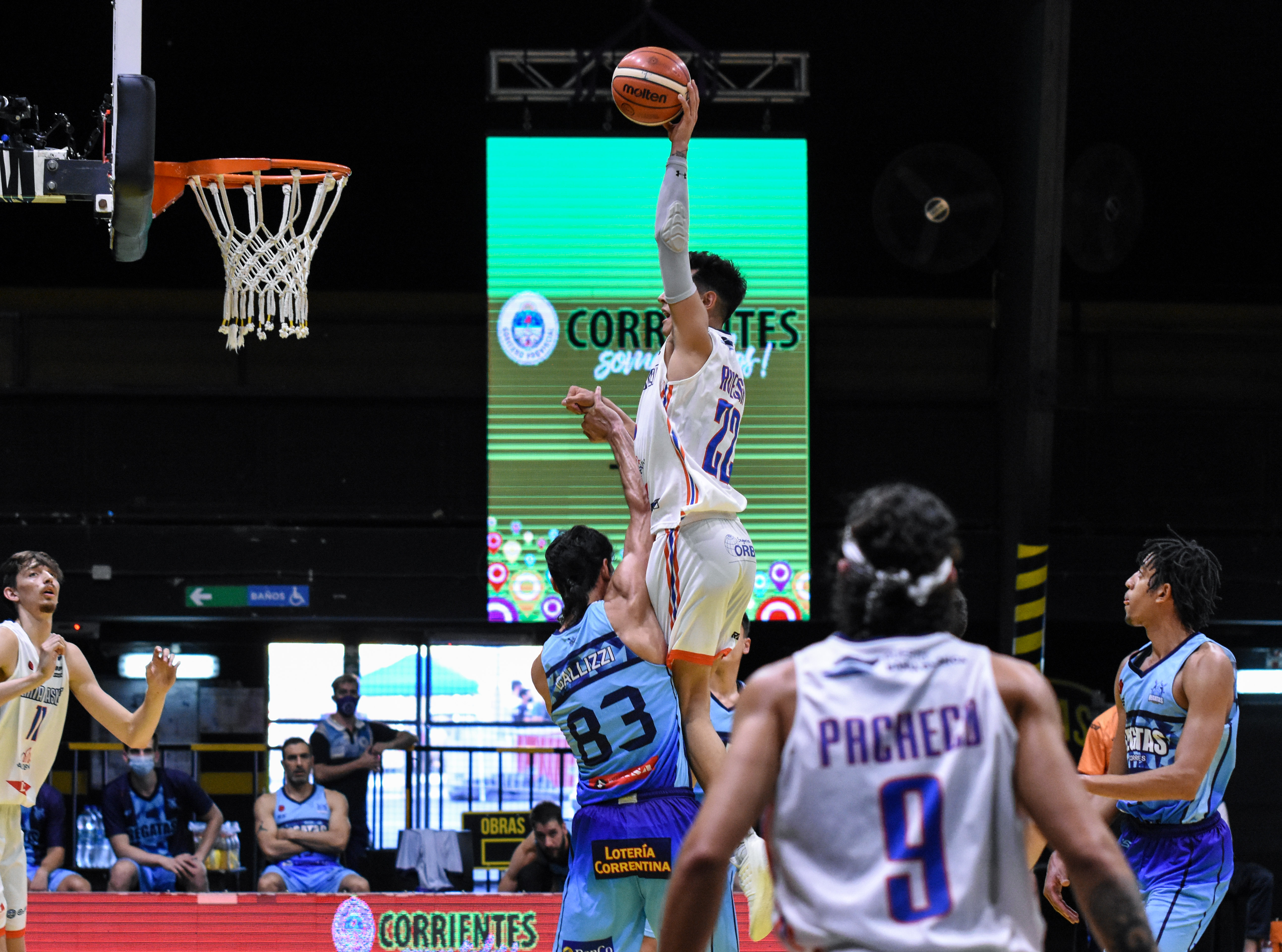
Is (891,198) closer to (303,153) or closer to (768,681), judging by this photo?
(303,153)

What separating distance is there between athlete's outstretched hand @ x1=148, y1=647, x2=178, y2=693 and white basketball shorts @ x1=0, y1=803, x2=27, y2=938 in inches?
54.8

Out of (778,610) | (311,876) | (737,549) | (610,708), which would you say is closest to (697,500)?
(737,549)

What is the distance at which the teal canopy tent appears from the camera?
1266cm

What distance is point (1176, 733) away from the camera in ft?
17.0

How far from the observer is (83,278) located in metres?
13.0

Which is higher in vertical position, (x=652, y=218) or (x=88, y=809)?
(x=652, y=218)

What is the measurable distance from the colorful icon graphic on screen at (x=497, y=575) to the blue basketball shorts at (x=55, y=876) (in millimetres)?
3697

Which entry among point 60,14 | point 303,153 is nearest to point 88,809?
point 303,153

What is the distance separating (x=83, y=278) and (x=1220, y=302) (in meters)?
10.4

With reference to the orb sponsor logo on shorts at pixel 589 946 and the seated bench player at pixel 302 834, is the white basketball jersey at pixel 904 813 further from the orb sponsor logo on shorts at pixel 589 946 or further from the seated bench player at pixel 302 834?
the seated bench player at pixel 302 834

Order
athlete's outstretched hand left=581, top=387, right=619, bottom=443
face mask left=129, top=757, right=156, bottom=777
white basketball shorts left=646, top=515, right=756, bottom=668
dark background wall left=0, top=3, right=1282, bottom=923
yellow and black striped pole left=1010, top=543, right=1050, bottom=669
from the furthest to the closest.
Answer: dark background wall left=0, top=3, right=1282, bottom=923 < yellow and black striped pole left=1010, top=543, right=1050, bottom=669 < face mask left=129, top=757, right=156, bottom=777 < athlete's outstretched hand left=581, top=387, right=619, bottom=443 < white basketball shorts left=646, top=515, right=756, bottom=668

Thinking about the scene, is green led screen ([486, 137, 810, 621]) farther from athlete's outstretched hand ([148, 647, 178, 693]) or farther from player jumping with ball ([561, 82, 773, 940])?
player jumping with ball ([561, 82, 773, 940])

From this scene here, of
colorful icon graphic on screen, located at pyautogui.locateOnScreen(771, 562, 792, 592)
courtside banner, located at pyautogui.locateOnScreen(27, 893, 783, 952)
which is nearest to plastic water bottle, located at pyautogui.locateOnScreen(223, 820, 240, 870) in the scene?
courtside banner, located at pyautogui.locateOnScreen(27, 893, 783, 952)

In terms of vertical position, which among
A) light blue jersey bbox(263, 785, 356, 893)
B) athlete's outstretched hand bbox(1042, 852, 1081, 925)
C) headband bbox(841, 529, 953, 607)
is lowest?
light blue jersey bbox(263, 785, 356, 893)
